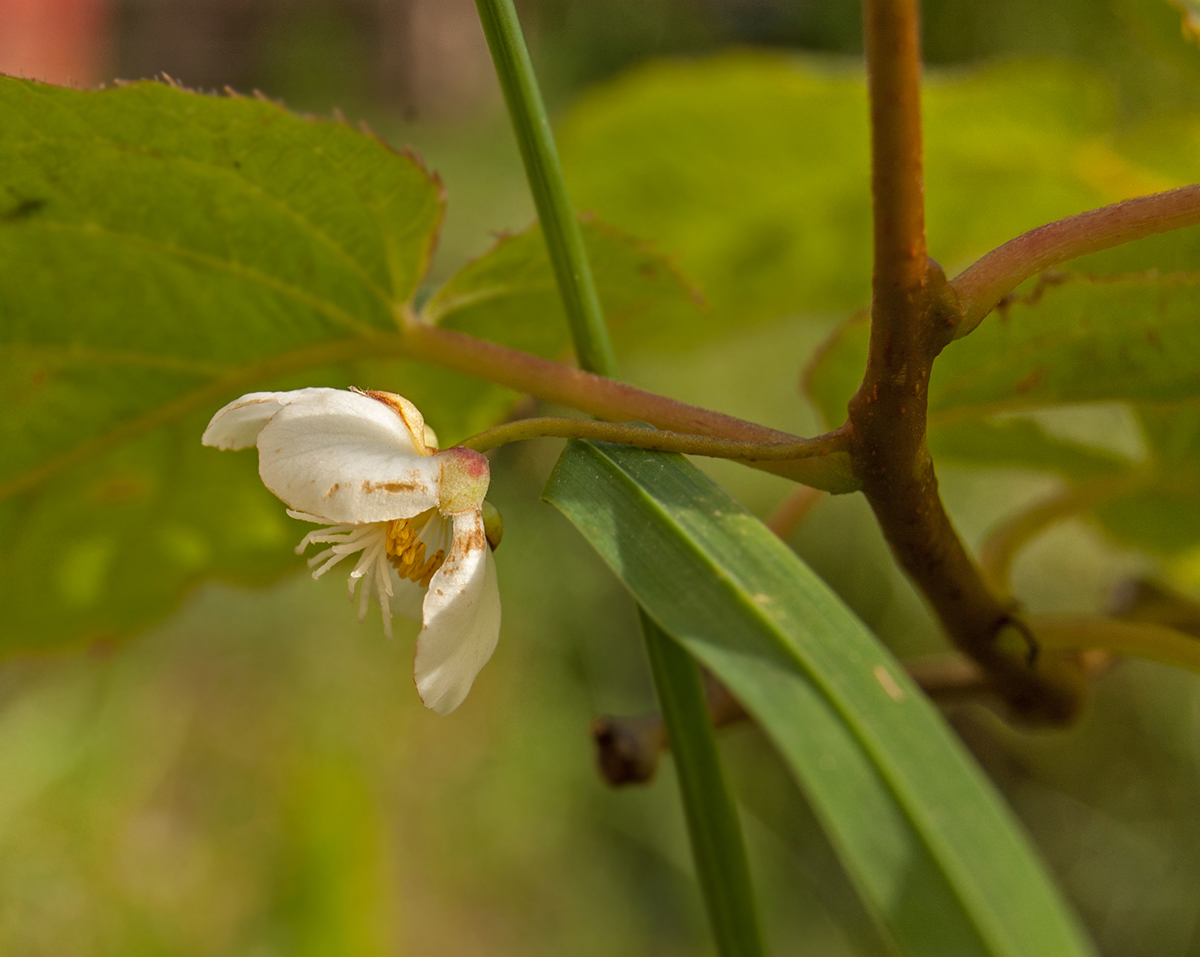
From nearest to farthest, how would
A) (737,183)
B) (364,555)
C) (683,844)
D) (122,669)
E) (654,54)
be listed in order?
(364,555), (737,183), (122,669), (683,844), (654,54)

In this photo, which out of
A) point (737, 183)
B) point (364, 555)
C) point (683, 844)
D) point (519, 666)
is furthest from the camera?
point (519, 666)

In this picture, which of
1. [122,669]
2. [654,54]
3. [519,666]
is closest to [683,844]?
[519,666]

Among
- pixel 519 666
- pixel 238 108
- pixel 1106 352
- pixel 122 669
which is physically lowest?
pixel 519 666

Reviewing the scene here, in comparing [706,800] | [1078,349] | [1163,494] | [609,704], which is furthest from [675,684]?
[609,704]

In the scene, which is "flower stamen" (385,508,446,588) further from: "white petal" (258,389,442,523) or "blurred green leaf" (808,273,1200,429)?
"blurred green leaf" (808,273,1200,429)

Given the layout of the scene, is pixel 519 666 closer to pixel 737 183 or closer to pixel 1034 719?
pixel 737 183

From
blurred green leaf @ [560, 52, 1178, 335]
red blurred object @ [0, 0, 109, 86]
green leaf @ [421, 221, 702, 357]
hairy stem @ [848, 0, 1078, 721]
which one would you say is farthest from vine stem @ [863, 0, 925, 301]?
red blurred object @ [0, 0, 109, 86]

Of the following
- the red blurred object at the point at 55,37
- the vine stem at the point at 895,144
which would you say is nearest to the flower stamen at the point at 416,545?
the vine stem at the point at 895,144

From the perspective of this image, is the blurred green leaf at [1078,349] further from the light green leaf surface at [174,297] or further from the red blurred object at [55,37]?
the red blurred object at [55,37]
